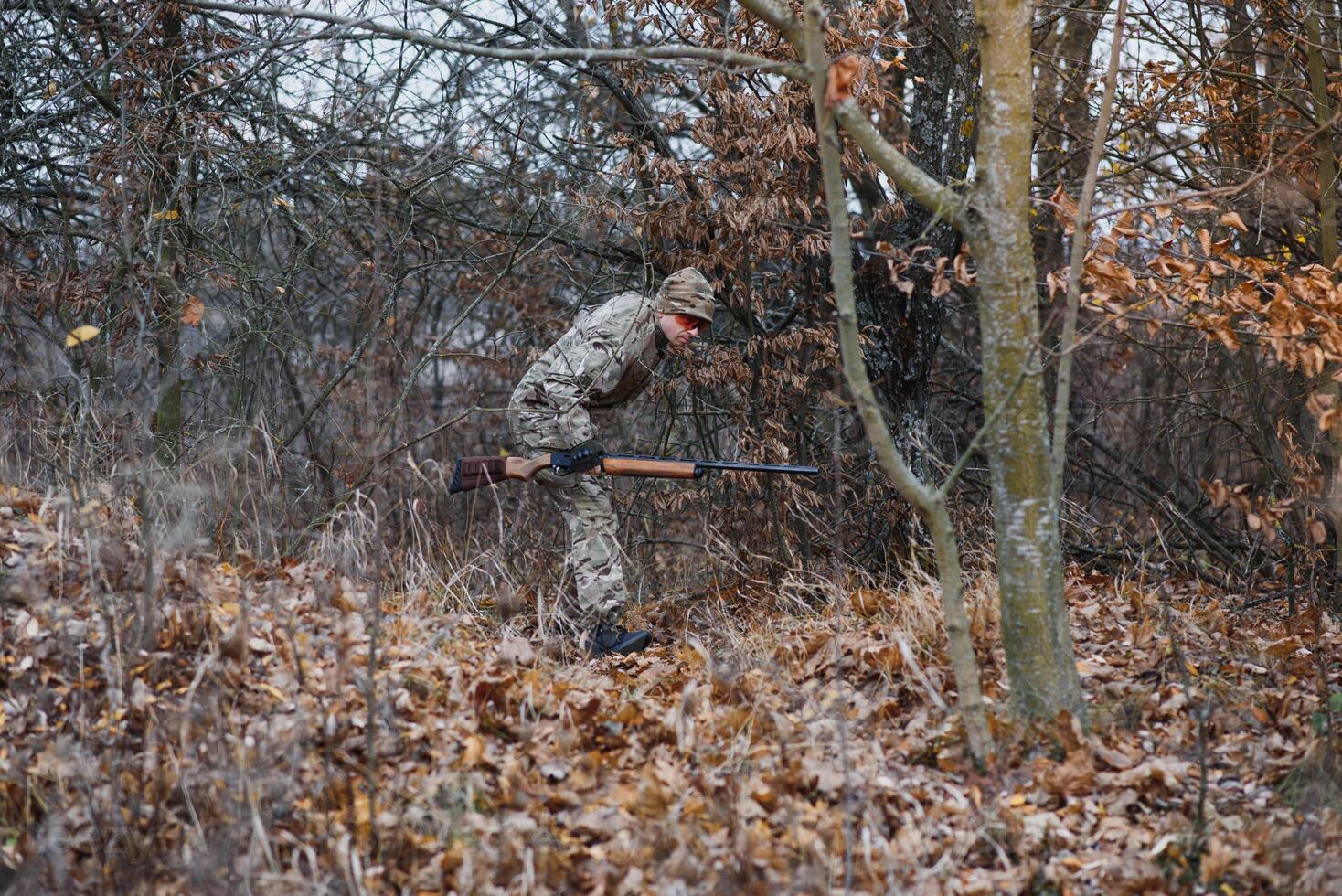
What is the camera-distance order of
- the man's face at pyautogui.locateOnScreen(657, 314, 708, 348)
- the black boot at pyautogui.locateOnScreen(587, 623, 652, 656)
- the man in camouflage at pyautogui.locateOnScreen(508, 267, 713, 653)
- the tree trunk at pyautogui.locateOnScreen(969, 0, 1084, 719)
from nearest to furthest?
the tree trunk at pyautogui.locateOnScreen(969, 0, 1084, 719), the black boot at pyautogui.locateOnScreen(587, 623, 652, 656), the man in camouflage at pyautogui.locateOnScreen(508, 267, 713, 653), the man's face at pyautogui.locateOnScreen(657, 314, 708, 348)

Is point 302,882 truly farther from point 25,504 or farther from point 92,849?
point 25,504

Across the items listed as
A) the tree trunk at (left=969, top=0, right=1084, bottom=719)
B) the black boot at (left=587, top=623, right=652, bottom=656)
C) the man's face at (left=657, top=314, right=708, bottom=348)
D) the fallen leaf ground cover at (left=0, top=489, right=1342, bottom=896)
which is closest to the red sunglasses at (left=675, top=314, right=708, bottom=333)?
the man's face at (left=657, top=314, right=708, bottom=348)

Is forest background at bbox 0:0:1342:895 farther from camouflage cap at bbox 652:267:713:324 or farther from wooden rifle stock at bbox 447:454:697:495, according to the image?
camouflage cap at bbox 652:267:713:324

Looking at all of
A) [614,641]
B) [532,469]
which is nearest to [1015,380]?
[614,641]

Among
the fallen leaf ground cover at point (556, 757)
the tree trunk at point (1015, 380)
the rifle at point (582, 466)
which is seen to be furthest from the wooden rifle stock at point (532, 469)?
the tree trunk at point (1015, 380)

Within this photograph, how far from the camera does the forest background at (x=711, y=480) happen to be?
3.50 meters

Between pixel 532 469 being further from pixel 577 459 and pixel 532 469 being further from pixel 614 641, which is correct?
pixel 614 641

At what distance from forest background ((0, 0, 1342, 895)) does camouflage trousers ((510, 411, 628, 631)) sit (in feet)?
1.14

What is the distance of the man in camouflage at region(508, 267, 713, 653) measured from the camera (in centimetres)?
557

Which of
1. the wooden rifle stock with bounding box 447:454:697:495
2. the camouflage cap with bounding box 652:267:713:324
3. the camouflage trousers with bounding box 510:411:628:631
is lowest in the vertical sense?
the camouflage trousers with bounding box 510:411:628:631

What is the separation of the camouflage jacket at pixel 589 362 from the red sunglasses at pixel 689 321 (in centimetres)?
15

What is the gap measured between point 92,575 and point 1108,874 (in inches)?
144

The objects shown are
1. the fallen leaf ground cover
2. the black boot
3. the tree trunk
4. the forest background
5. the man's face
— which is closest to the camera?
the fallen leaf ground cover

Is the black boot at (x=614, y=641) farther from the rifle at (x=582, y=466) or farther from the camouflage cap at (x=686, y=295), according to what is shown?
the camouflage cap at (x=686, y=295)
